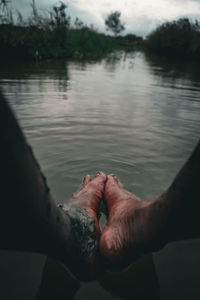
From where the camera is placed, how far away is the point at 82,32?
13711 millimetres

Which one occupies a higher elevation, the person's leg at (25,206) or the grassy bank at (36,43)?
the grassy bank at (36,43)

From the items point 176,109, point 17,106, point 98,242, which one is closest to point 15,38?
point 17,106

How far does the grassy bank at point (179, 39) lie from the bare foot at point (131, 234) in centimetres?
1661

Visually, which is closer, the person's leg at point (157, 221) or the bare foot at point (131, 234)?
the person's leg at point (157, 221)

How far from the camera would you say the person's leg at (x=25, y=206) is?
0.56 m

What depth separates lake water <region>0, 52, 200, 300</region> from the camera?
39.6 inches

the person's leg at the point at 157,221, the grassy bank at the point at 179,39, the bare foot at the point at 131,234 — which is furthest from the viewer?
the grassy bank at the point at 179,39

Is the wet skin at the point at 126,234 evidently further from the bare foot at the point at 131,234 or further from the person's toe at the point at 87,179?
the person's toe at the point at 87,179

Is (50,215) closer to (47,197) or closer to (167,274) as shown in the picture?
(47,197)

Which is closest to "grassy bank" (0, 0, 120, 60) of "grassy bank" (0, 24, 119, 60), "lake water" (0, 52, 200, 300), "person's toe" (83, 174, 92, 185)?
"grassy bank" (0, 24, 119, 60)

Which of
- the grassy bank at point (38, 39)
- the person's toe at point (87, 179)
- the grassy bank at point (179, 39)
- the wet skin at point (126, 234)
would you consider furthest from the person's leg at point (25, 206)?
the grassy bank at point (179, 39)

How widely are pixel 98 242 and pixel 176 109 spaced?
3.02m

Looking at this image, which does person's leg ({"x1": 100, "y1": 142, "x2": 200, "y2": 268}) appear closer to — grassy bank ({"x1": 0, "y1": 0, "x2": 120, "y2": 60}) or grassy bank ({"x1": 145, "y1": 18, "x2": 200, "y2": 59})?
grassy bank ({"x1": 0, "y1": 0, "x2": 120, "y2": 60})

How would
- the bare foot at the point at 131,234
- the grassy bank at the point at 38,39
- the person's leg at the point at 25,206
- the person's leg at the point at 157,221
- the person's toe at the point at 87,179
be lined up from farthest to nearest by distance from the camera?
the grassy bank at the point at 38,39 < the person's toe at the point at 87,179 < the bare foot at the point at 131,234 < the person's leg at the point at 157,221 < the person's leg at the point at 25,206
